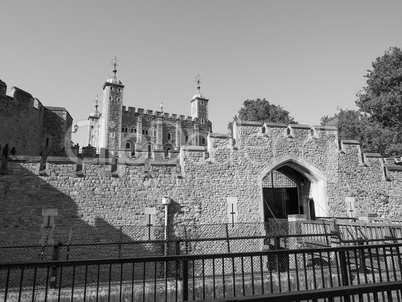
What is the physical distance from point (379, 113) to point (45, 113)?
22986 mm

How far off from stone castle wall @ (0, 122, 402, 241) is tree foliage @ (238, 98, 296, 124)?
19.5m

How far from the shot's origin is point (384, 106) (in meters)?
21.1

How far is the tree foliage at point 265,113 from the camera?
33.7 m

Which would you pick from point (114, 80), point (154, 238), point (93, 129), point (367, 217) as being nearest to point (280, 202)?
point (367, 217)

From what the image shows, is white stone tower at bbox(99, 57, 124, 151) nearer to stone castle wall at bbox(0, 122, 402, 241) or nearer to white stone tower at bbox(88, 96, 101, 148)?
white stone tower at bbox(88, 96, 101, 148)

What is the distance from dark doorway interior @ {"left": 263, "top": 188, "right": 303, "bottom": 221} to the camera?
16266 millimetres

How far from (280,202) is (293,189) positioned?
1034 millimetres

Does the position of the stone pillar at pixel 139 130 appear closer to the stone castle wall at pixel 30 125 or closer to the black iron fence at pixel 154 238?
the stone castle wall at pixel 30 125

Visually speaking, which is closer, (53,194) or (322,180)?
(53,194)

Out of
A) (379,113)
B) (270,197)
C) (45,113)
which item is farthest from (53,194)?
(379,113)

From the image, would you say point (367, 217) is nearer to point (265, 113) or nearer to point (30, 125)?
point (30, 125)

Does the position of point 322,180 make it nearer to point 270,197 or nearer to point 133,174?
point 270,197

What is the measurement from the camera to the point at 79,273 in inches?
407

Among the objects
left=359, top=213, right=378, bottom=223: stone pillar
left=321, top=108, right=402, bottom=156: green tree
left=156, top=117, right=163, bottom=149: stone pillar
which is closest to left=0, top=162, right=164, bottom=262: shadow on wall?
left=359, top=213, right=378, bottom=223: stone pillar
